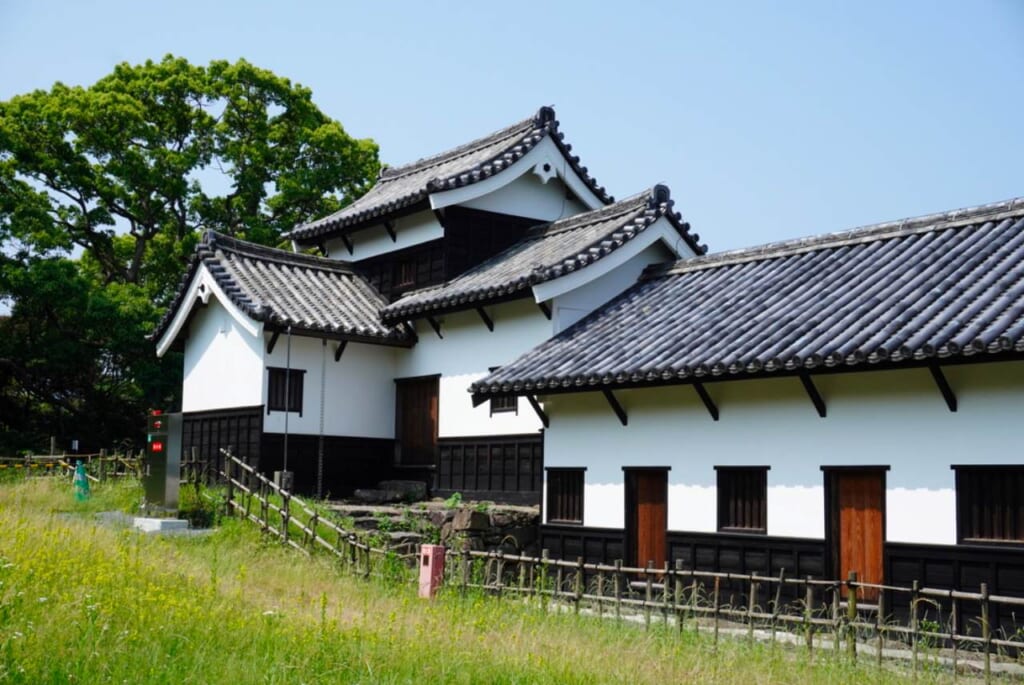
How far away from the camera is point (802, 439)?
54.0 ft

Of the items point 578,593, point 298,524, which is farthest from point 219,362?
point 578,593

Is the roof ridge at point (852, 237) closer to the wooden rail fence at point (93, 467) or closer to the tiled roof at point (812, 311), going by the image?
the tiled roof at point (812, 311)

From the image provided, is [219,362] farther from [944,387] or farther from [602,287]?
[944,387]

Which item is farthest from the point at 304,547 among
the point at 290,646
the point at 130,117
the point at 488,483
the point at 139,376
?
the point at 130,117

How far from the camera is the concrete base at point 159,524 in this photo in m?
20.7

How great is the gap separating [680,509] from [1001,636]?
5.32 m

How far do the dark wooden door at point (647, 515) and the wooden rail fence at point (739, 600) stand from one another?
1.60 ft

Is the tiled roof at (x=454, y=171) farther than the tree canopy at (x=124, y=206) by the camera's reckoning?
No

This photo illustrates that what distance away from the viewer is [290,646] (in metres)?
10.8

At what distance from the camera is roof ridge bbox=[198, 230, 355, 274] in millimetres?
26422

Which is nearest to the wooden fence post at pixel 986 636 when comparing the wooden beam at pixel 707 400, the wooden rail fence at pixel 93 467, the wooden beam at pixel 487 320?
the wooden beam at pixel 707 400

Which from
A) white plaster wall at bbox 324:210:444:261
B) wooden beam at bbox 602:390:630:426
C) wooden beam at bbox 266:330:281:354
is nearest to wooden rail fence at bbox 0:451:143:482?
wooden beam at bbox 266:330:281:354

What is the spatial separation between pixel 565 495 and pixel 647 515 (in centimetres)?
190

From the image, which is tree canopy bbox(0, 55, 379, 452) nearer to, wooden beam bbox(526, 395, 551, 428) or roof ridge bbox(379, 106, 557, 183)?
roof ridge bbox(379, 106, 557, 183)
